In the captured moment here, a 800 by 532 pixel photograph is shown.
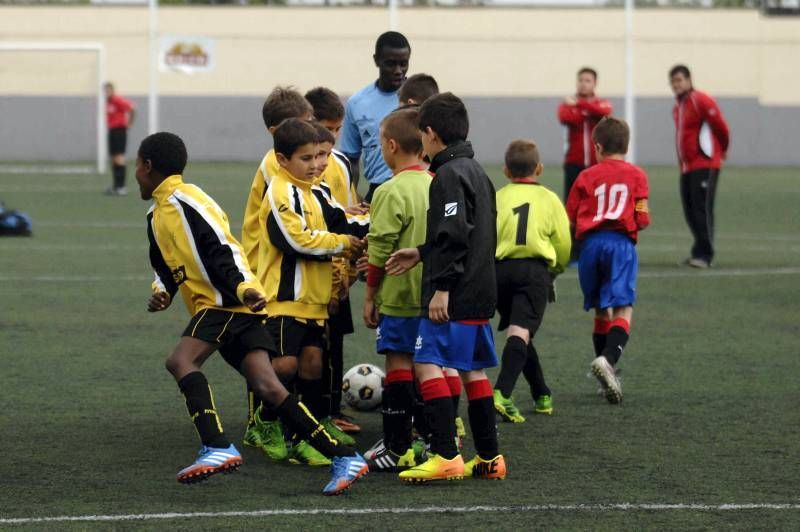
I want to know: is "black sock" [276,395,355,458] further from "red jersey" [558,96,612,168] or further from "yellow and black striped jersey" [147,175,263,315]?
"red jersey" [558,96,612,168]

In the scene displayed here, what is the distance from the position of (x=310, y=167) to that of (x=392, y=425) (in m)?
1.23

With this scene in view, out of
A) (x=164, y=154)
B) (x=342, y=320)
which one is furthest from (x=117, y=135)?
(x=164, y=154)

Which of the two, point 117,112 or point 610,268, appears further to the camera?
point 117,112

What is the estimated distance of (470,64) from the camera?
43.6m

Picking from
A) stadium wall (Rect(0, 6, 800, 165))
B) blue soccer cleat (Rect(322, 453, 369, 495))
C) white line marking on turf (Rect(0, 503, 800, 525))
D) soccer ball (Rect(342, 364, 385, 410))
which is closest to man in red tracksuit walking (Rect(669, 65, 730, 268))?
soccer ball (Rect(342, 364, 385, 410))

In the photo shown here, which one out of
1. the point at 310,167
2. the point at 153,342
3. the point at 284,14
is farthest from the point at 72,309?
the point at 284,14

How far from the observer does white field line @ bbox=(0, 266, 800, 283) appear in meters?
14.3

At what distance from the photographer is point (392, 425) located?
22.7ft

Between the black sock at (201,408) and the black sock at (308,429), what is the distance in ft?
0.89

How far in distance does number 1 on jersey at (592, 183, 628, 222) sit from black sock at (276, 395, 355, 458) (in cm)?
298

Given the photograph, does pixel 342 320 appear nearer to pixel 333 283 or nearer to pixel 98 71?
pixel 333 283

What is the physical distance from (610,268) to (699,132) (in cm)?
757

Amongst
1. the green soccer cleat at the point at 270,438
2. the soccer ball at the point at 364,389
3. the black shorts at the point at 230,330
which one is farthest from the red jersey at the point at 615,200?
the black shorts at the point at 230,330

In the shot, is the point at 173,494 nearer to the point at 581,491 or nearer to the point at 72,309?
the point at 581,491
